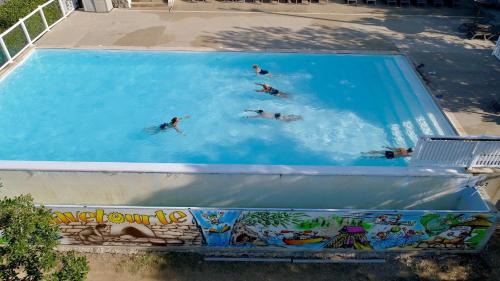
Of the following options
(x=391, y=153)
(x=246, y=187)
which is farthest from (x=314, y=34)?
(x=246, y=187)

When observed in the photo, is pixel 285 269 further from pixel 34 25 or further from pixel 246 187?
pixel 34 25

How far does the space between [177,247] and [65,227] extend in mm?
2992

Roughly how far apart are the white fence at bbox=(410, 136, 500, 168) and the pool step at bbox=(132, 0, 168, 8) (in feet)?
62.2

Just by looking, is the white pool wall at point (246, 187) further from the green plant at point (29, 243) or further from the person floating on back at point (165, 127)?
the person floating on back at point (165, 127)

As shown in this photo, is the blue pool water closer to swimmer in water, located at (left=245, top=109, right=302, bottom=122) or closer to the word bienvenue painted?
swimmer in water, located at (left=245, top=109, right=302, bottom=122)

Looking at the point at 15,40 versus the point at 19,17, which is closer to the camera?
the point at 15,40

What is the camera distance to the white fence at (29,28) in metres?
17.0

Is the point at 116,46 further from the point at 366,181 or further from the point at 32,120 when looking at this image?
the point at 366,181

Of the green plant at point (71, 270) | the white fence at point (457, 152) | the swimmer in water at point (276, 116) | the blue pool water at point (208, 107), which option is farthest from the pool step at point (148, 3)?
the green plant at point (71, 270)

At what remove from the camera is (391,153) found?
13.7 m

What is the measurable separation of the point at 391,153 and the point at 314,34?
9.08m

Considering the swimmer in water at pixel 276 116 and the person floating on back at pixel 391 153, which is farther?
the swimmer in water at pixel 276 116

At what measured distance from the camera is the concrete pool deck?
16609mm

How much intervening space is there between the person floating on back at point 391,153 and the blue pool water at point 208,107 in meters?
0.24
